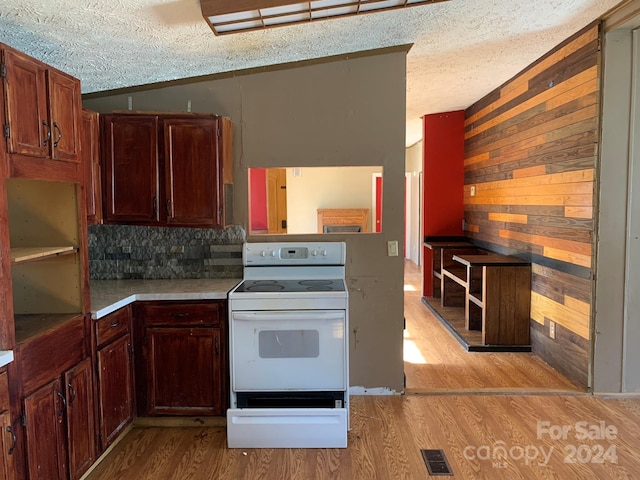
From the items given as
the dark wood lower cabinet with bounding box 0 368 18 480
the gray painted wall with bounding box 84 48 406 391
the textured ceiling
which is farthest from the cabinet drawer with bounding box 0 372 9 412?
the gray painted wall with bounding box 84 48 406 391

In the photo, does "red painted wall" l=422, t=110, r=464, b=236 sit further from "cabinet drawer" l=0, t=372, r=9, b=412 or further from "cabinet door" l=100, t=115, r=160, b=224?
"cabinet drawer" l=0, t=372, r=9, b=412

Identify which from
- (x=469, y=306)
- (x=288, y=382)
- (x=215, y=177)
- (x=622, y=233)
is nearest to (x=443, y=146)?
(x=469, y=306)

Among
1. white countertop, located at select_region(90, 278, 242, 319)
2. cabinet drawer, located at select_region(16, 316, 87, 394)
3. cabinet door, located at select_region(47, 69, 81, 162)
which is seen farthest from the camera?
white countertop, located at select_region(90, 278, 242, 319)

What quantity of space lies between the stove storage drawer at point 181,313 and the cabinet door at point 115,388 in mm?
168

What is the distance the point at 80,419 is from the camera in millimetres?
2041

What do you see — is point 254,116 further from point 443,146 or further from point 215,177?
point 443,146

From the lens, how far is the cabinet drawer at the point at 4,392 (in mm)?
1571

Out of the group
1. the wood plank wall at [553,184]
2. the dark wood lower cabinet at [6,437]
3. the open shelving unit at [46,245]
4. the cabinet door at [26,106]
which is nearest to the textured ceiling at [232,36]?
the cabinet door at [26,106]

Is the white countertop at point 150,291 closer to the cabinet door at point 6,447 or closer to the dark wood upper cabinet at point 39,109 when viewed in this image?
the cabinet door at point 6,447

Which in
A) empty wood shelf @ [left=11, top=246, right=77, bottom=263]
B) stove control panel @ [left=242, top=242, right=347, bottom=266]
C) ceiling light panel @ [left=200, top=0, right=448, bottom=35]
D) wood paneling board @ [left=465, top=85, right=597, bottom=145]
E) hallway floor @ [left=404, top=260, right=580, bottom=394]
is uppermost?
ceiling light panel @ [left=200, top=0, right=448, bottom=35]

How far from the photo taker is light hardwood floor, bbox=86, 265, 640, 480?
2.19 m

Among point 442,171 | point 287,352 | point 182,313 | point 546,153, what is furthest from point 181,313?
point 442,171

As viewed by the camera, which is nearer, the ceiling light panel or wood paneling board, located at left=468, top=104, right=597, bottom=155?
the ceiling light panel

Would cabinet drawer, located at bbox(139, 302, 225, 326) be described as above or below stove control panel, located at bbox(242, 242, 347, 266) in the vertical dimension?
below
